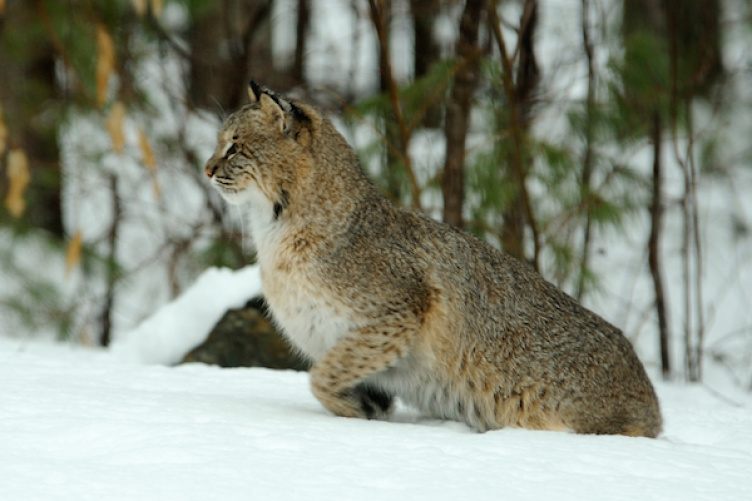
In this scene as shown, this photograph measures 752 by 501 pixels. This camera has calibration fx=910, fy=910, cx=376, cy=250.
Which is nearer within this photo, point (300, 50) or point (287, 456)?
point (287, 456)

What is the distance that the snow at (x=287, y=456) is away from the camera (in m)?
2.68

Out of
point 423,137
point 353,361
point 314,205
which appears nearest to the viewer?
point 353,361

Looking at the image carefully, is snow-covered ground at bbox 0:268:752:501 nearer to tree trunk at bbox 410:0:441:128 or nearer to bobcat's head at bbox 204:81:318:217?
bobcat's head at bbox 204:81:318:217

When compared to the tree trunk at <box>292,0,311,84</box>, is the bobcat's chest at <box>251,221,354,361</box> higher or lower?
lower

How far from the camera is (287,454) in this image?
3.04 m

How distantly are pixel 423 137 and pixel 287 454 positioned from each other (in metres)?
7.74

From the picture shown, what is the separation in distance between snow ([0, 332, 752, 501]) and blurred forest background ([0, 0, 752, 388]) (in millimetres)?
2922

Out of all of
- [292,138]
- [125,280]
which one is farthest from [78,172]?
[292,138]

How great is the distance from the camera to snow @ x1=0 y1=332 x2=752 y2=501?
2.68 metres

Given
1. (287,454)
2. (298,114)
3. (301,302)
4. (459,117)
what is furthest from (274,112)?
(459,117)

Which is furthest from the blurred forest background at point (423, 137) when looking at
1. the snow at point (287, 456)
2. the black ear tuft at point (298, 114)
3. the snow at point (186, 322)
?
the snow at point (287, 456)

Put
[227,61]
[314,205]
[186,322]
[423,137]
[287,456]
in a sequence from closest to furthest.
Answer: [287,456], [314,205], [186,322], [227,61], [423,137]

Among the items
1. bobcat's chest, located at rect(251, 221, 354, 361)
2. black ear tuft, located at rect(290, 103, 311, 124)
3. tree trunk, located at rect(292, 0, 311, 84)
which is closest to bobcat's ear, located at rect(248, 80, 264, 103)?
black ear tuft, located at rect(290, 103, 311, 124)

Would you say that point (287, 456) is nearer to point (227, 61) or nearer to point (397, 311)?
point (397, 311)
